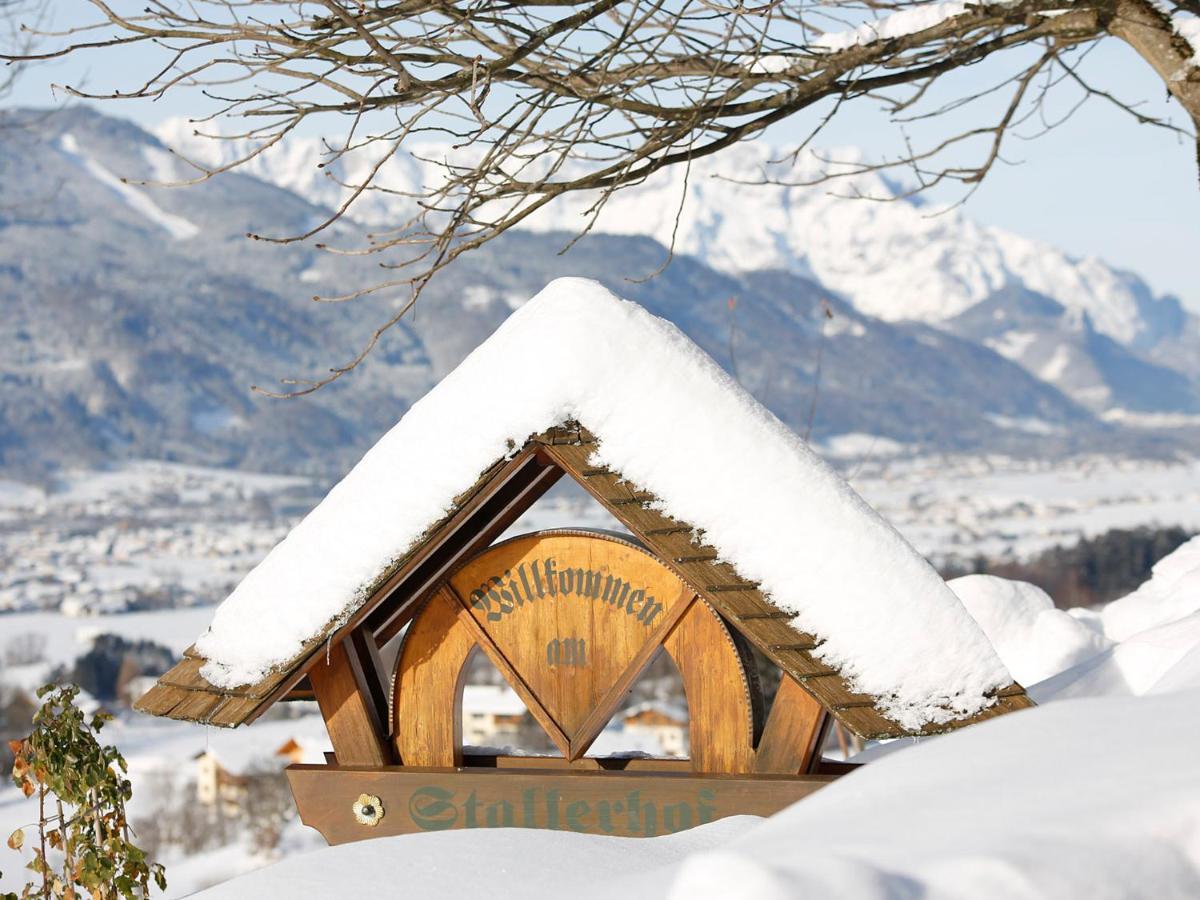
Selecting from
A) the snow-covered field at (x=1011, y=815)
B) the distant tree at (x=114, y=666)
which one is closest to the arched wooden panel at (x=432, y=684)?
the snow-covered field at (x=1011, y=815)

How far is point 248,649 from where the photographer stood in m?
3.83

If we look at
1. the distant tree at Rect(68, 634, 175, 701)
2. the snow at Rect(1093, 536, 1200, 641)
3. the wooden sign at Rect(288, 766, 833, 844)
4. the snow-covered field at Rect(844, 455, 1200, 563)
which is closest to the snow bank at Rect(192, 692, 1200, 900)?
the wooden sign at Rect(288, 766, 833, 844)

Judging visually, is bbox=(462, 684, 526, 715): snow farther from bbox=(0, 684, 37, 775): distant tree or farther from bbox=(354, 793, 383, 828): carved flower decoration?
bbox=(354, 793, 383, 828): carved flower decoration

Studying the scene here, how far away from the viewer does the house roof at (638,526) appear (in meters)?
3.53

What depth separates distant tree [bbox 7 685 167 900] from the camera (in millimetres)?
4051

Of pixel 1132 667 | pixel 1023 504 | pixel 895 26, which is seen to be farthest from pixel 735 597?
pixel 1023 504

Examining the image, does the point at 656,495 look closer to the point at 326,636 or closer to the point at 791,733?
the point at 791,733

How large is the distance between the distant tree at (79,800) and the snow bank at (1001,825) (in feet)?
5.80

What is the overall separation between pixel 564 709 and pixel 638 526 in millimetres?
634

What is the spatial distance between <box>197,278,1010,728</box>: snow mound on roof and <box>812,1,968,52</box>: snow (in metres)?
1.53

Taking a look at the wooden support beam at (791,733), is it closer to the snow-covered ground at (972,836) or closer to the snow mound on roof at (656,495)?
the snow mound on roof at (656,495)

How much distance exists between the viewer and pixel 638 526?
3.63 m

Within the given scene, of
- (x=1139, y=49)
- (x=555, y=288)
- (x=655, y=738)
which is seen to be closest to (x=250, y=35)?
(x=555, y=288)

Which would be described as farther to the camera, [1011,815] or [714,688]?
[714,688]
